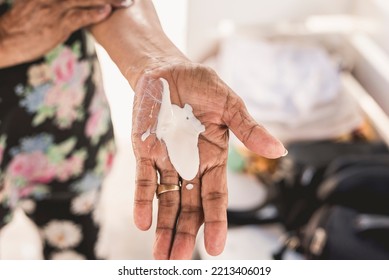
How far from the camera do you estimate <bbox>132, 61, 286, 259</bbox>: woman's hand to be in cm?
62

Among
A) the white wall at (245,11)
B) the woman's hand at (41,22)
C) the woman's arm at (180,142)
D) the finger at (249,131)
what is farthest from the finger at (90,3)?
the white wall at (245,11)

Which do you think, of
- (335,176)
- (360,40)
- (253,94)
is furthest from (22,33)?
(360,40)

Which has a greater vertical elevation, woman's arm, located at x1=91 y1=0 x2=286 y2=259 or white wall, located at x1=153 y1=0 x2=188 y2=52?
white wall, located at x1=153 y1=0 x2=188 y2=52

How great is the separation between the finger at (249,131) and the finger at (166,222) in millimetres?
113

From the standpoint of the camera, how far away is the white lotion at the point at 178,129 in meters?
0.67

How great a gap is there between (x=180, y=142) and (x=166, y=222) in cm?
12

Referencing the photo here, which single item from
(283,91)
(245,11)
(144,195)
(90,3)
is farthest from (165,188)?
(245,11)

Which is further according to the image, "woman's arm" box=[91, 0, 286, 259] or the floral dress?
the floral dress

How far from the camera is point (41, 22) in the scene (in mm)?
784

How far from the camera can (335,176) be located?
4.30 ft

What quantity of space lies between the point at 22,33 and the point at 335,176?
88 centimetres

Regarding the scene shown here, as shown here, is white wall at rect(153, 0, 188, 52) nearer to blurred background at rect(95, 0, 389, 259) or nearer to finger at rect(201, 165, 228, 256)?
finger at rect(201, 165, 228, 256)

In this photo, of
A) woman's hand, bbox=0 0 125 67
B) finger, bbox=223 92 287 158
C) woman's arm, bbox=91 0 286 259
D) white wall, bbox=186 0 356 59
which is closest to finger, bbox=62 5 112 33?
woman's hand, bbox=0 0 125 67
